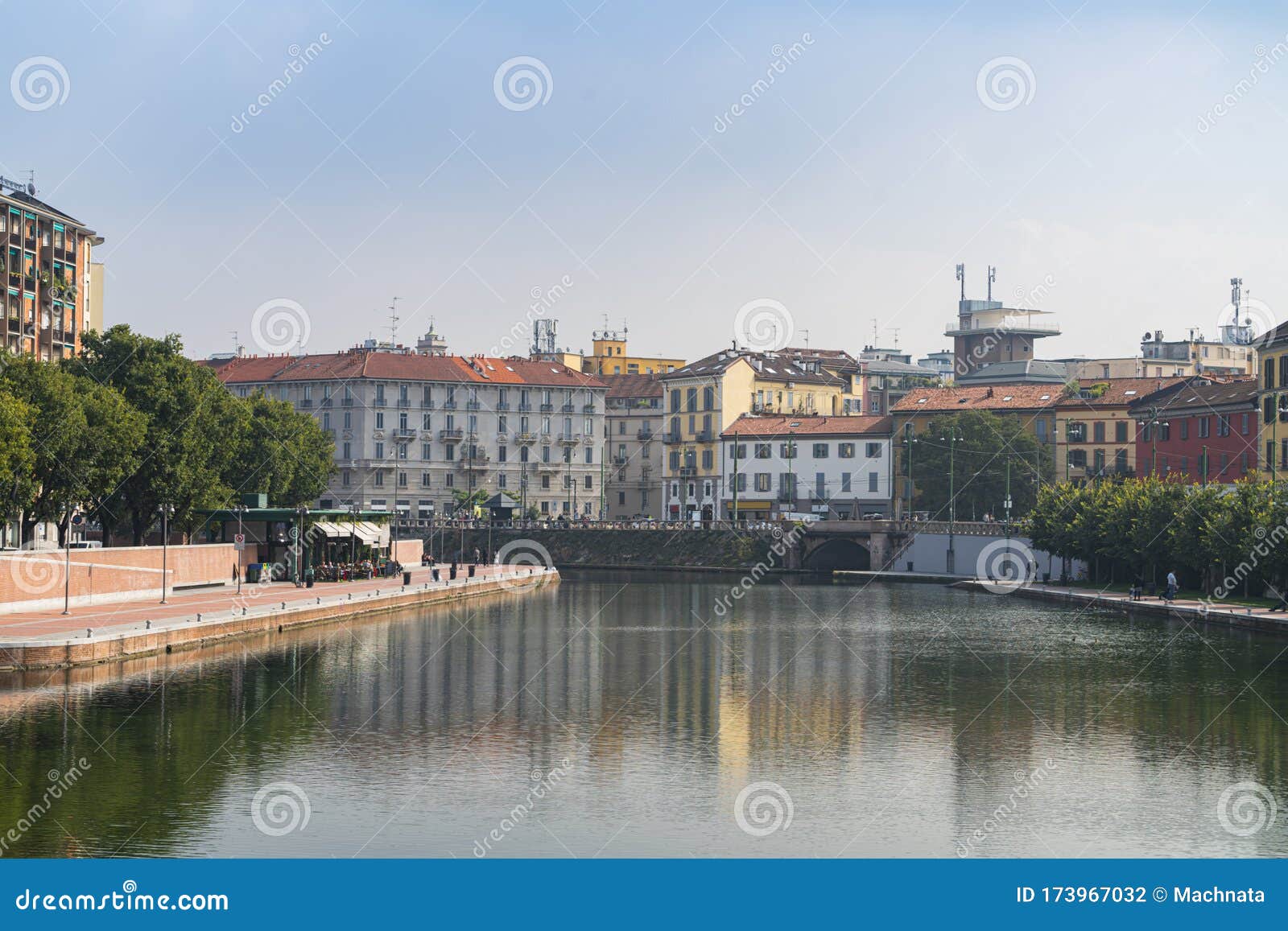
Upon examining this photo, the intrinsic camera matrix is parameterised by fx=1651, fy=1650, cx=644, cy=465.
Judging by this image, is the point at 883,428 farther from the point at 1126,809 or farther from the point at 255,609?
the point at 1126,809

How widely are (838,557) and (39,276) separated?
211 ft

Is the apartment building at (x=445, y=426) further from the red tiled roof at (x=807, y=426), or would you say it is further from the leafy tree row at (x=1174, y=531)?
the leafy tree row at (x=1174, y=531)

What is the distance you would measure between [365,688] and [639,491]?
119 metres

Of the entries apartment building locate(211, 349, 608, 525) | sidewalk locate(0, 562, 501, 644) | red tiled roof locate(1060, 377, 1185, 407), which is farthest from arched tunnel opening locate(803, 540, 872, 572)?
sidewalk locate(0, 562, 501, 644)

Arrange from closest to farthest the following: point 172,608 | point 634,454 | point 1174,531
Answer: point 172,608, point 1174,531, point 634,454

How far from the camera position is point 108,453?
69.6 meters

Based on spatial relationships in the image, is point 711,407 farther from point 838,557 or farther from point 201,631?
point 201,631

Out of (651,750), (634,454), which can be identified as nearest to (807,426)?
(634,454)

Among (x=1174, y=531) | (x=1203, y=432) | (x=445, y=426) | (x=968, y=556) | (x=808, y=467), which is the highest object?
(x=445, y=426)

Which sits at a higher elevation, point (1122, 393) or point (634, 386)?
point (634, 386)

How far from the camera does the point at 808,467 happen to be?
485 feet

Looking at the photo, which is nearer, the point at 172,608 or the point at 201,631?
the point at 201,631

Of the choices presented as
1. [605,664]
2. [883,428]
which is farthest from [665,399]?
[605,664]

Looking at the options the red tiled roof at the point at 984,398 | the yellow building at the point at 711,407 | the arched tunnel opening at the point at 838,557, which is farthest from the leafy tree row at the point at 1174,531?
the yellow building at the point at 711,407
